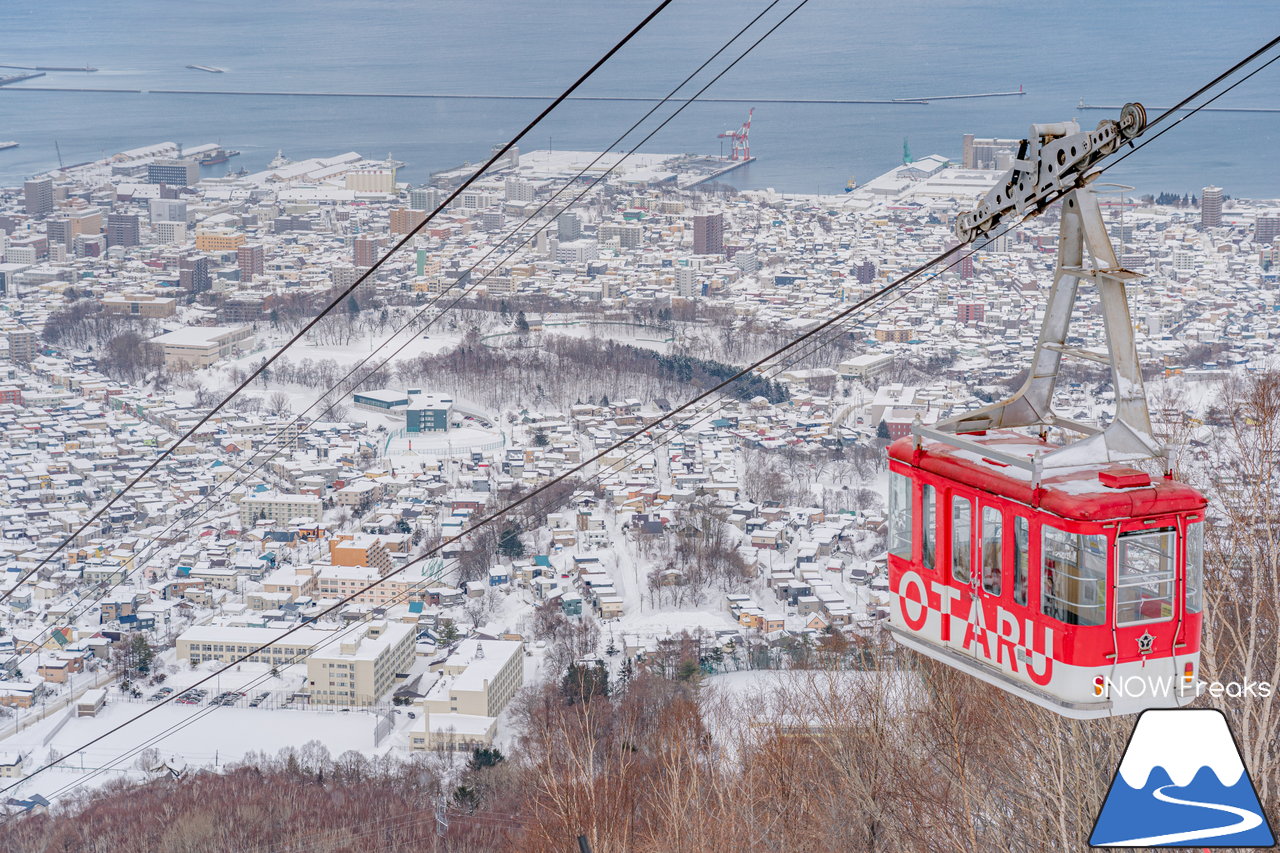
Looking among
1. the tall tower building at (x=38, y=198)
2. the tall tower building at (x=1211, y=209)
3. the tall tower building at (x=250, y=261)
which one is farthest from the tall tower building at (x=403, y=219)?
the tall tower building at (x=1211, y=209)

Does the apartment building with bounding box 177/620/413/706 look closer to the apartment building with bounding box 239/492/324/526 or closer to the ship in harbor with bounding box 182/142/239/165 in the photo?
the apartment building with bounding box 239/492/324/526

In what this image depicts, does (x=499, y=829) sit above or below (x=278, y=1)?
below

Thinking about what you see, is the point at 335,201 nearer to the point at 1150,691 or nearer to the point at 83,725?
the point at 83,725

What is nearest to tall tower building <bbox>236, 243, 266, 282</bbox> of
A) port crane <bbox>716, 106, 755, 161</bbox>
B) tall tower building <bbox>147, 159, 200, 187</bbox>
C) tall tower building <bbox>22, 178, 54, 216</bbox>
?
tall tower building <bbox>22, 178, 54, 216</bbox>

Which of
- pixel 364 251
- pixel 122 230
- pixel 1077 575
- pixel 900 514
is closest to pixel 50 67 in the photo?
pixel 122 230

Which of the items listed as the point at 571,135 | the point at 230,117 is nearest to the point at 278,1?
the point at 230,117

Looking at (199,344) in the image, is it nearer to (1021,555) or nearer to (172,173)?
(172,173)
